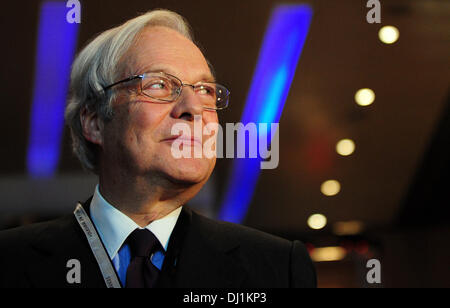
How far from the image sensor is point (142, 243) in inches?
41.7

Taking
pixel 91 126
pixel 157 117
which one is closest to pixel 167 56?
pixel 157 117

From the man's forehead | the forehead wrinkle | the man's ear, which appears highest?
the forehead wrinkle

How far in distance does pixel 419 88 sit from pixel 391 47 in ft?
0.45

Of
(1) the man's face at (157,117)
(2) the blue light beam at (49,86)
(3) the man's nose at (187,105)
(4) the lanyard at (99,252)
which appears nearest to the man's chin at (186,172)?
(1) the man's face at (157,117)

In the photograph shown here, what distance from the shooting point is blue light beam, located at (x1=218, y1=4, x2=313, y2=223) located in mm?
1240

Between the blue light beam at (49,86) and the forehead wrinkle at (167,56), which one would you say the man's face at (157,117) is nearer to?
the forehead wrinkle at (167,56)

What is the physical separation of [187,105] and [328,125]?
0.45 metres

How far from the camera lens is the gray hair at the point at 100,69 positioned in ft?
3.66

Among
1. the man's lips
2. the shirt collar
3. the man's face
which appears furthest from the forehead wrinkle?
the shirt collar

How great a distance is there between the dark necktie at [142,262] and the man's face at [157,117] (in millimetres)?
135

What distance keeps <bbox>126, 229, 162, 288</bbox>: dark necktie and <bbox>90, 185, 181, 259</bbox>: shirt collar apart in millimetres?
19

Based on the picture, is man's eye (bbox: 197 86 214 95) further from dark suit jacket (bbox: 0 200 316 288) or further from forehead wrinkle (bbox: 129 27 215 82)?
dark suit jacket (bbox: 0 200 316 288)

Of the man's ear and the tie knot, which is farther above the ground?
the man's ear

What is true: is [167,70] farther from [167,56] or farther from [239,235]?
[239,235]
